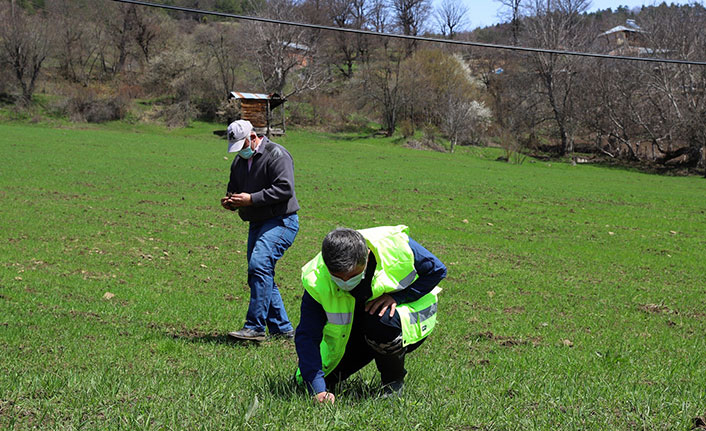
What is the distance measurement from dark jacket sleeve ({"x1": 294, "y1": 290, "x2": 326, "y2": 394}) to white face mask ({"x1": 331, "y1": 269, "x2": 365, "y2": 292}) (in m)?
0.35

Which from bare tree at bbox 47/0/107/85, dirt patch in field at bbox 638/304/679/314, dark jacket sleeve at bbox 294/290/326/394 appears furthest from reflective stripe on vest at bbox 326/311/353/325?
bare tree at bbox 47/0/107/85

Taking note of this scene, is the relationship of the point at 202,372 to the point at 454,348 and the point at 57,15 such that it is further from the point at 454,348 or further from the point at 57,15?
the point at 57,15

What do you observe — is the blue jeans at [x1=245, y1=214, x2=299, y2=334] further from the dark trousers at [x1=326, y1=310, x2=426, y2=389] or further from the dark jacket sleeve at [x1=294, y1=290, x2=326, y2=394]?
the dark jacket sleeve at [x1=294, y1=290, x2=326, y2=394]

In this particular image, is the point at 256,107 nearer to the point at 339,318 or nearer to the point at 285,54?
the point at 285,54

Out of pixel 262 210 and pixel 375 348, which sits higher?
pixel 262 210

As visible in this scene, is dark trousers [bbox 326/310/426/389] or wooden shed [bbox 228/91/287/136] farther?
wooden shed [bbox 228/91/287/136]

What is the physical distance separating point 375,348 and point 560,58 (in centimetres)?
6149

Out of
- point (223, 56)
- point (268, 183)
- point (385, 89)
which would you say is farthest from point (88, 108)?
point (268, 183)

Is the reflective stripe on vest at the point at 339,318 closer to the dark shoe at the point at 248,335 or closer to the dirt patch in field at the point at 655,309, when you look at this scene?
the dark shoe at the point at 248,335

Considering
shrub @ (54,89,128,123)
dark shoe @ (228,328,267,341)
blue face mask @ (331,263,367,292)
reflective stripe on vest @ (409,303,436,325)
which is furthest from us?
shrub @ (54,89,128,123)

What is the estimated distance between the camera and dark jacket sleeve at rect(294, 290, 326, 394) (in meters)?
4.02

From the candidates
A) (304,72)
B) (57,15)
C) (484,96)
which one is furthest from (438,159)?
(57,15)

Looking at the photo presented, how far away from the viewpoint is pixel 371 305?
13.3 ft

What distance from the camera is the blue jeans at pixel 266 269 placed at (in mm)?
6355
